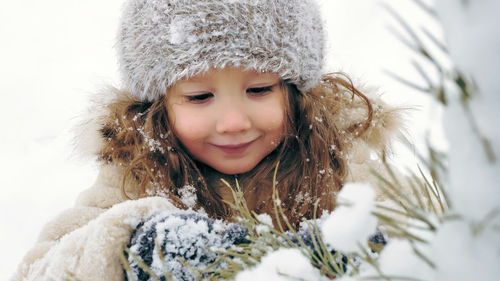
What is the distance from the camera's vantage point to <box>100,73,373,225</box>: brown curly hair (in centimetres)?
121

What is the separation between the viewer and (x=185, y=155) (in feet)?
4.02

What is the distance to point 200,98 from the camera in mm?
1106

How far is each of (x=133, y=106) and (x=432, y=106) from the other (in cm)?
118

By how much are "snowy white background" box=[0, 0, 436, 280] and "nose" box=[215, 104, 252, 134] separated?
0.53 m

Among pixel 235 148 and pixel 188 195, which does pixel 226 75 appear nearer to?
pixel 235 148

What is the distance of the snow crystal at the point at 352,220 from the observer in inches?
9.5

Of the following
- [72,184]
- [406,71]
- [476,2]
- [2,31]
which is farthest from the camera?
[2,31]

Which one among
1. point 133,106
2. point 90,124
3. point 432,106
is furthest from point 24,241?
point 432,106

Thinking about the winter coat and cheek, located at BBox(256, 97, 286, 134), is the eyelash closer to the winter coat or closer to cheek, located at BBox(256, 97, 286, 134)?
cheek, located at BBox(256, 97, 286, 134)

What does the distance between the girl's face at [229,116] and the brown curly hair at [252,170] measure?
1.7 inches

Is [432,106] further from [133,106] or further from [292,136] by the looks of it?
[133,106]

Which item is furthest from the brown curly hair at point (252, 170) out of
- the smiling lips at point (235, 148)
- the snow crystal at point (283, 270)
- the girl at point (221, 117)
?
the snow crystal at point (283, 270)

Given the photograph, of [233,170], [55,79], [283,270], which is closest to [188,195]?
[233,170]

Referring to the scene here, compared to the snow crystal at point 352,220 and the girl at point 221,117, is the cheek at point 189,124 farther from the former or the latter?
the snow crystal at point 352,220
